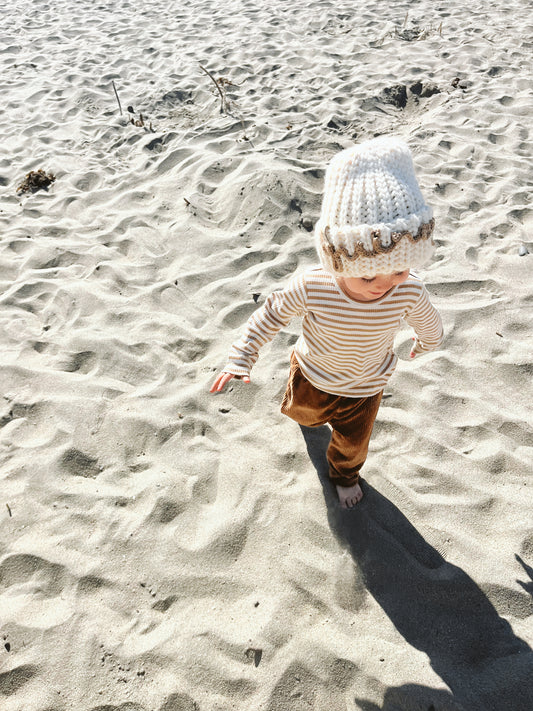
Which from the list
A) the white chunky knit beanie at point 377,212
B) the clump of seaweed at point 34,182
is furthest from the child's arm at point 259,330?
the clump of seaweed at point 34,182

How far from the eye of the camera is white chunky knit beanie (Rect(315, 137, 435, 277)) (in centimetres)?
131

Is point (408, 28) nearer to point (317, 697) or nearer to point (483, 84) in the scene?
point (483, 84)

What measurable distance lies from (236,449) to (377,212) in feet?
4.80

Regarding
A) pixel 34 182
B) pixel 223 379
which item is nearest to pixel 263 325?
pixel 223 379

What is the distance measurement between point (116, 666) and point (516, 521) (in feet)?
5.53

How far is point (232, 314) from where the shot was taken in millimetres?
3156

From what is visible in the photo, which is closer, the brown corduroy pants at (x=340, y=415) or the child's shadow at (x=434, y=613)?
the child's shadow at (x=434, y=613)

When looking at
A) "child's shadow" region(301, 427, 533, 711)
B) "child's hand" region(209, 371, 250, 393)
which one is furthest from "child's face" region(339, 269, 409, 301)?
"child's shadow" region(301, 427, 533, 711)

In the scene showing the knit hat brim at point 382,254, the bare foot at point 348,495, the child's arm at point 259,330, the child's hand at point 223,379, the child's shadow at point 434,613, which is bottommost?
Answer: the child's shadow at point 434,613

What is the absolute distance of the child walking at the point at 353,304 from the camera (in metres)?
1.32

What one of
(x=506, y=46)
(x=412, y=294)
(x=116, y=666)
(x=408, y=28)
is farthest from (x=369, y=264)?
(x=408, y=28)

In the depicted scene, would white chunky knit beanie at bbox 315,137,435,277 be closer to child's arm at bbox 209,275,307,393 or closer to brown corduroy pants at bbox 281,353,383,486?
child's arm at bbox 209,275,307,393

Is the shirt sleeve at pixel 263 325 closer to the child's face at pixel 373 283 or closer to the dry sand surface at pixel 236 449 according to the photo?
the child's face at pixel 373 283

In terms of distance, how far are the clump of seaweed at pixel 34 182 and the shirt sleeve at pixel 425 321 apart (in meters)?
3.86
